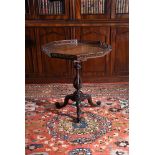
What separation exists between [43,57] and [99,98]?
1003 mm

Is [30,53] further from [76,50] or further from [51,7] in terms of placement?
[76,50]

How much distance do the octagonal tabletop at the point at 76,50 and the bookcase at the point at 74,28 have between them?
2.06 ft

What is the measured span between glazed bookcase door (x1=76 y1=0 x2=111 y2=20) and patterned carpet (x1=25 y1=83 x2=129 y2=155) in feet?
3.14

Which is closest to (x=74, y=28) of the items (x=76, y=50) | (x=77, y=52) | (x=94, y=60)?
(x=94, y=60)

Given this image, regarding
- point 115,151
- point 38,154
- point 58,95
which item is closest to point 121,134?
point 115,151

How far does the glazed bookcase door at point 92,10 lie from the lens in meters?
3.49

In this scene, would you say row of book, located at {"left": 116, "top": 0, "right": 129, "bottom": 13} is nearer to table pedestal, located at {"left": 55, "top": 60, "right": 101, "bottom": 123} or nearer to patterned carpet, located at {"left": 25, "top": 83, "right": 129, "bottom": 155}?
patterned carpet, located at {"left": 25, "top": 83, "right": 129, "bottom": 155}

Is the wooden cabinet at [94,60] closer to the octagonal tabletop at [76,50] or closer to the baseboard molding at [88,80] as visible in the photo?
the baseboard molding at [88,80]

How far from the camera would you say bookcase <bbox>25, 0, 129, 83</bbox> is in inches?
137

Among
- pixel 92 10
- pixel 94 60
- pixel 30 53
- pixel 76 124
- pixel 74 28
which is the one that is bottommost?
pixel 76 124

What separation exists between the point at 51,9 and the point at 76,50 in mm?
1181

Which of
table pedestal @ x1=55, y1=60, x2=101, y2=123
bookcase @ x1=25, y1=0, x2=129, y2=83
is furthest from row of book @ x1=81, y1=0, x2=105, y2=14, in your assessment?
table pedestal @ x1=55, y1=60, x2=101, y2=123

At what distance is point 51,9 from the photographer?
Answer: 11.6ft
